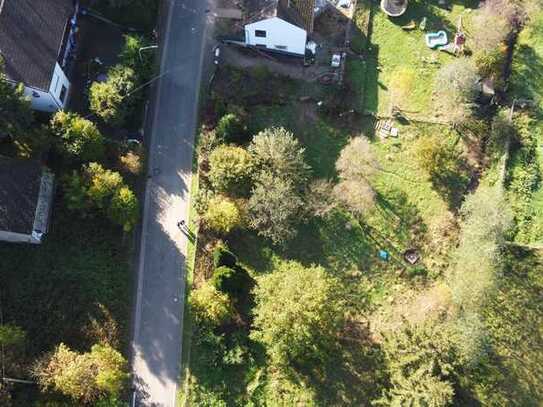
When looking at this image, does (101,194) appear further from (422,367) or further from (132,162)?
A: (422,367)

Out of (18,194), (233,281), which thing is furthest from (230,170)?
(18,194)

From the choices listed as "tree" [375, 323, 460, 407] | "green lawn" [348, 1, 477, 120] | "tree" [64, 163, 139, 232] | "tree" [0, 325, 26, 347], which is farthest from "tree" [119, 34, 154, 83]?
"tree" [375, 323, 460, 407]

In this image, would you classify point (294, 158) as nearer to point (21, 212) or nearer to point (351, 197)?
point (351, 197)

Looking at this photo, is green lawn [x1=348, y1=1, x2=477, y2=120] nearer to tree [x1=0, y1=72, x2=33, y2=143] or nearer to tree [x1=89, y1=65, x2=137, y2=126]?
tree [x1=89, y1=65, x2=137, y2=126]

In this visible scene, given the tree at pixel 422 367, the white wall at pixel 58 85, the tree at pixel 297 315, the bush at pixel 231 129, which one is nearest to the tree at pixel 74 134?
the white wall at pixel 58 85

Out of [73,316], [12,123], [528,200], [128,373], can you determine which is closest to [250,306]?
[128,373]
